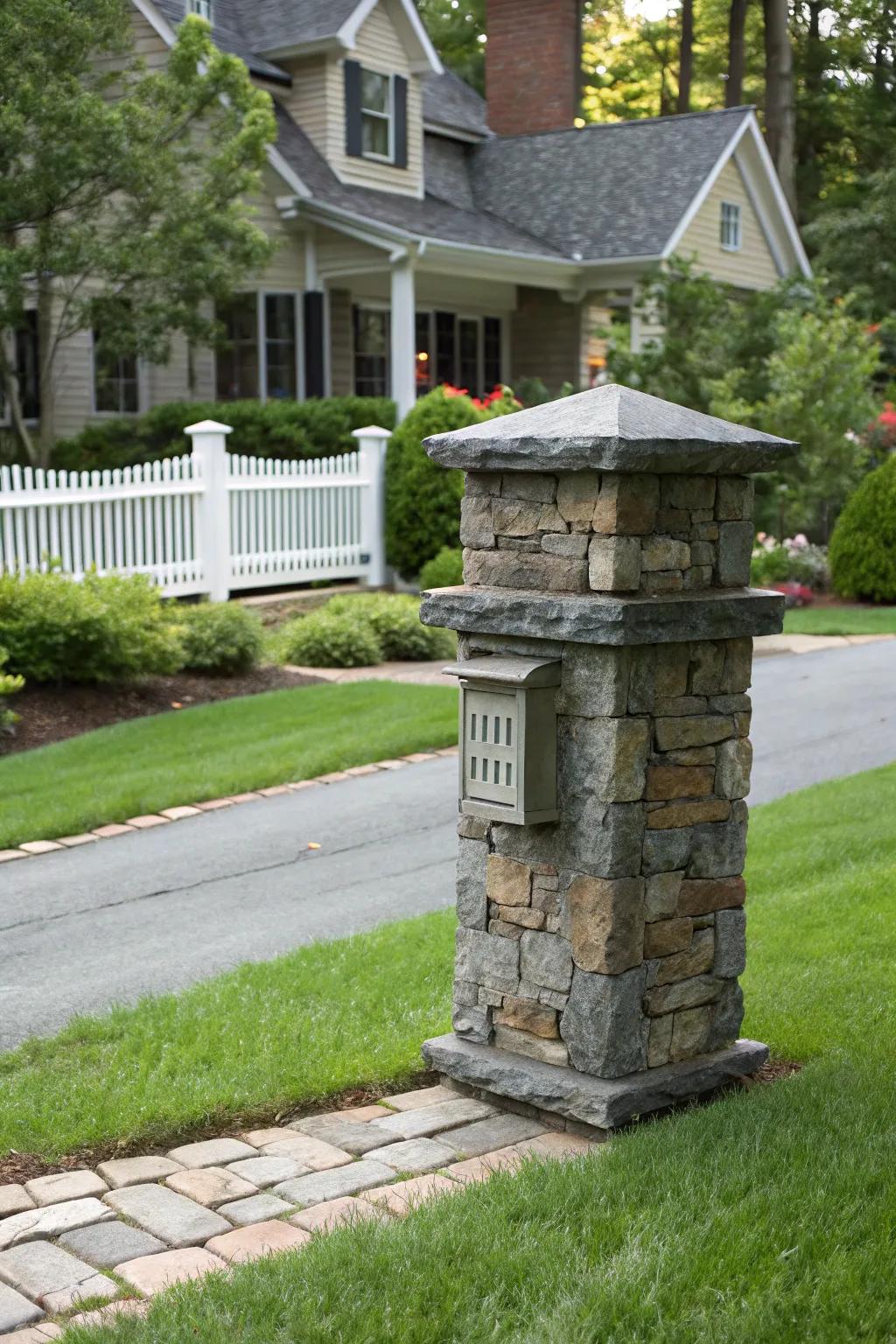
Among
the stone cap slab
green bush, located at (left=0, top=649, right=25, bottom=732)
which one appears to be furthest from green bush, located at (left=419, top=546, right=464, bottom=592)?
the stone cap slab

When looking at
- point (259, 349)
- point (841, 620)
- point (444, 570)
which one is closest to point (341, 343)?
point (259, 349)

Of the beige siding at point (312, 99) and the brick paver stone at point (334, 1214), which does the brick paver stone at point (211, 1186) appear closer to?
the brick paver stone at point (334, 1214)

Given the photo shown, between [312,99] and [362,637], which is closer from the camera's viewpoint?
[362,637]

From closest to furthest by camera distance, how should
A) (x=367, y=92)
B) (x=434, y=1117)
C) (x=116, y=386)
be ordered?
(x=434, y=1117), (x=116, y=386), (x=367, y=92)

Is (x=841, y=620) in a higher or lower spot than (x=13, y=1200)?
higher

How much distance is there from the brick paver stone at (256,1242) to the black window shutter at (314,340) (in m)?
17.6

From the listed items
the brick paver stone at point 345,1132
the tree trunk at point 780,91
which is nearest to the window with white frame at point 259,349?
the tree trunk at point 780,91

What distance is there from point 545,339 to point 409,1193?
23.1 m

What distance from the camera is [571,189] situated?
2453 centimetres

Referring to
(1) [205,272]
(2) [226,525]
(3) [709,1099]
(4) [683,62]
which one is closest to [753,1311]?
(3) [709,1099]

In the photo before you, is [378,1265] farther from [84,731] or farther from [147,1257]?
[84,731]

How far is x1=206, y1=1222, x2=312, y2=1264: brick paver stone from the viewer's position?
3252mm

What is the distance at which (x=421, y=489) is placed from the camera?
1513cm

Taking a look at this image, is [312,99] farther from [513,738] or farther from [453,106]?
[513,738]
